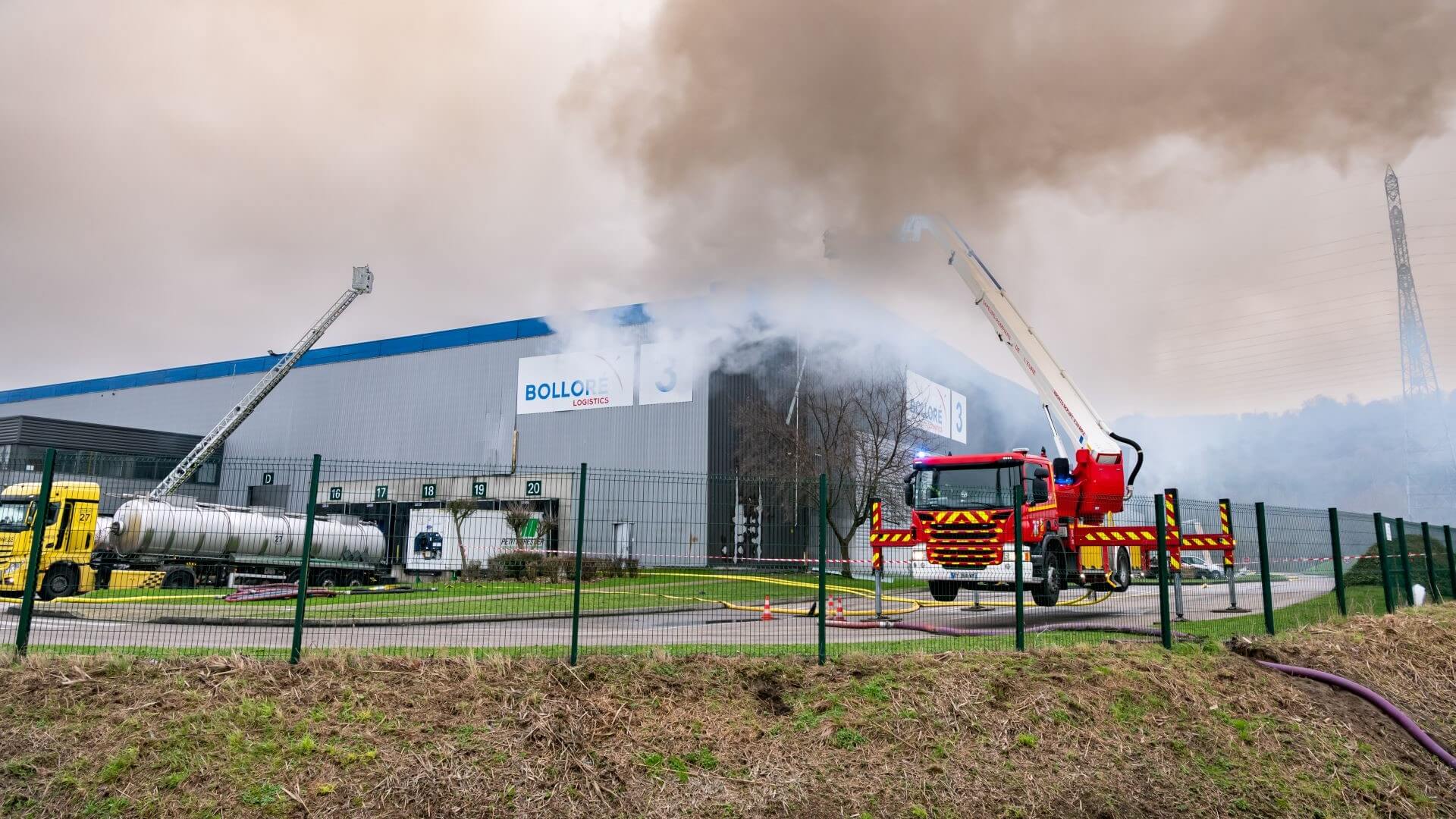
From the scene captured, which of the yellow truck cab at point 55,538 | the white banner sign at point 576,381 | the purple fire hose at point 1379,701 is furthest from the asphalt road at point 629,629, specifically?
the white banner sign at point 576,381

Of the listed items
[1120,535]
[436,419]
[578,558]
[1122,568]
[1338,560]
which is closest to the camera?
[578,558]

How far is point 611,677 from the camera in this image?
7.89 meters

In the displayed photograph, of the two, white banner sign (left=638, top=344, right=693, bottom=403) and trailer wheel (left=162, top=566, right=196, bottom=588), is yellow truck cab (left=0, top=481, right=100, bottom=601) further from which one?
white banner sign (left=638, top=344, right=693, bottom=403)

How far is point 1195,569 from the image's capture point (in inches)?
927

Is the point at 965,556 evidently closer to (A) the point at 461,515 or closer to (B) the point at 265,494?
(A) the point at 461,515

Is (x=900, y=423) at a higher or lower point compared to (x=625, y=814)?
higher

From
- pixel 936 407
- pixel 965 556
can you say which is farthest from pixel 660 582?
pixel 936 407

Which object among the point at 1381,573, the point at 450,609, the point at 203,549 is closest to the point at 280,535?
the point at 203,549

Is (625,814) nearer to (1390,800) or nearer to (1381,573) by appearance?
(1390,800)

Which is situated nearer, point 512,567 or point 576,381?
point 512,567

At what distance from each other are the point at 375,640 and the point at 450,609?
1863mm

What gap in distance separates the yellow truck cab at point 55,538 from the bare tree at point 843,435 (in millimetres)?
21789

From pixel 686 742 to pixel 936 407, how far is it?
3886 centimetres

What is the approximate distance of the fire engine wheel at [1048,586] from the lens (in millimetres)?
15570
